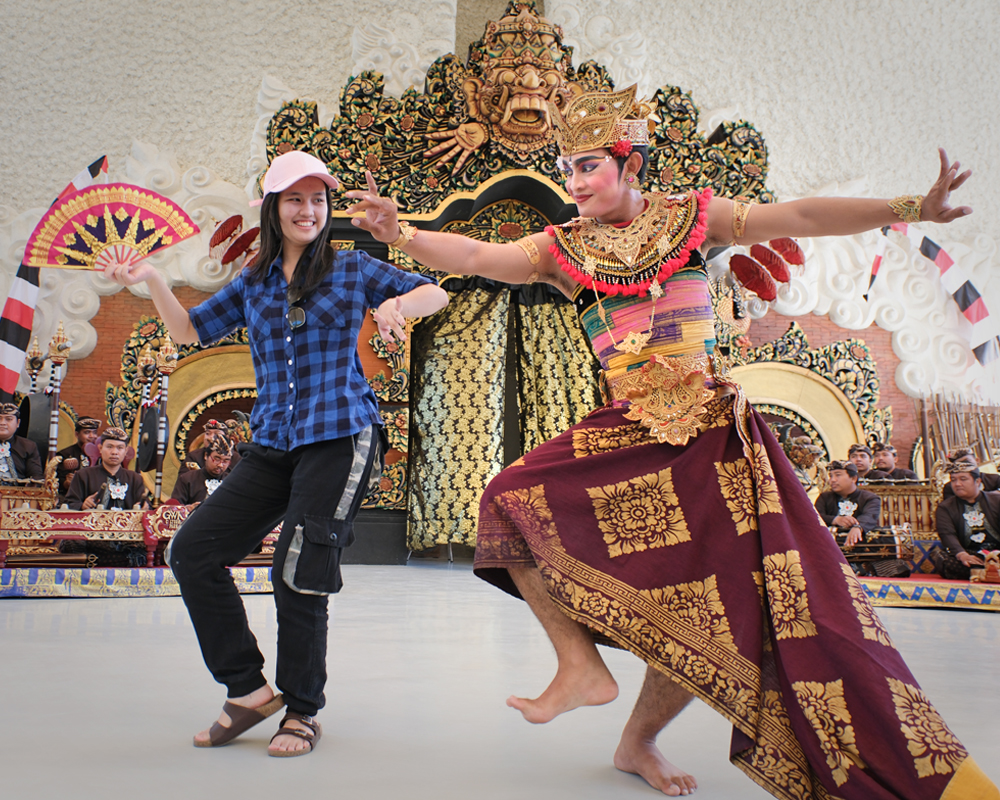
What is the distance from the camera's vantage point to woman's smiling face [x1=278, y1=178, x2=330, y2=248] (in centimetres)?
223

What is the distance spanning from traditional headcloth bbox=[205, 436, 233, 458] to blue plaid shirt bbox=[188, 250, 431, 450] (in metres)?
4.51

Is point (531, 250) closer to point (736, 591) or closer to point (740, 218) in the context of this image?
point (740, 218)

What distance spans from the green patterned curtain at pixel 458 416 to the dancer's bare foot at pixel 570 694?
19.7ft

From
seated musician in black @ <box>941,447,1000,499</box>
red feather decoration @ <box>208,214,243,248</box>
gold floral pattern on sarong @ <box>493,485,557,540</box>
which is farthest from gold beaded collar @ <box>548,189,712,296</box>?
red feather decoration @ <box>208,214,243,248</box>

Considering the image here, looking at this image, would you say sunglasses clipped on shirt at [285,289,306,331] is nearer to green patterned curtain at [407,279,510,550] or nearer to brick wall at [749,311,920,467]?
green patterned curtain at [407,279,510,550]

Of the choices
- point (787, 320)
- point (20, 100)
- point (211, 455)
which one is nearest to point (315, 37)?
point (20, 100)

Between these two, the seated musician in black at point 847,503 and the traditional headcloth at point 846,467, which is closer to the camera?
the seated musician in black at point 847,503

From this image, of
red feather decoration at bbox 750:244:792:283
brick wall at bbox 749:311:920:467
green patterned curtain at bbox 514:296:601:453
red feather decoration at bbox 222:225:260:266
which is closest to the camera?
red feather decoration at bbox 750:244:792:283

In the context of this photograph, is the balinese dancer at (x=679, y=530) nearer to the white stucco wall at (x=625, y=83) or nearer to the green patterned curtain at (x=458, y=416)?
the green patterned curtain at (x=458, y=416)

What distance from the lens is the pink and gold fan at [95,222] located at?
7.32m

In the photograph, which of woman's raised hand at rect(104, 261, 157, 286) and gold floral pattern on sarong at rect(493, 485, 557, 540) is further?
woman's raised hand at rect(104, 261, 157, 286)

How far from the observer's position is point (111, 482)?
20.6ft

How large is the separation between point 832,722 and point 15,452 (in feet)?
22.4

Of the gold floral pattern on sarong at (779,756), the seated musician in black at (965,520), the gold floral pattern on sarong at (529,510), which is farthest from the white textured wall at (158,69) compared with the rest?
the gold floral pattern on sarong at (779,756)
